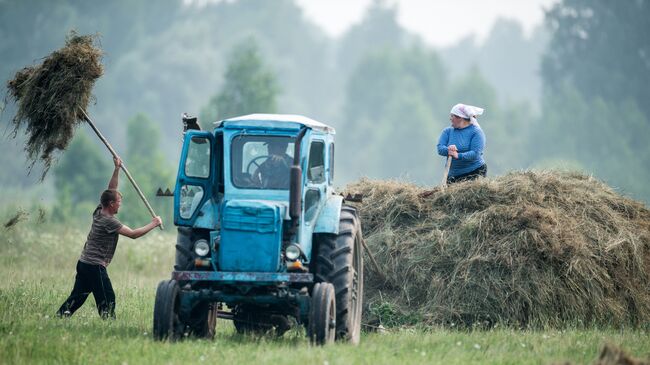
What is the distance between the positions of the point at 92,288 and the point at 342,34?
143 metres

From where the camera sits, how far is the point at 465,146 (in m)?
15.5

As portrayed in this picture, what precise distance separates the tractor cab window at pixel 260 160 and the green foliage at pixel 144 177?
94.7ft

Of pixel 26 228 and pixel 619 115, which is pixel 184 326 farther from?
pixel 619 115

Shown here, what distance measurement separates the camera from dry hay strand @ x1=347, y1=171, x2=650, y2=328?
13.5 metres

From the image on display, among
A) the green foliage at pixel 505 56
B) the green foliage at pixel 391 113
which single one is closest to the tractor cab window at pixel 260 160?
the green foliage at pixel 391 113

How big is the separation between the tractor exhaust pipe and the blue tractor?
1 cm

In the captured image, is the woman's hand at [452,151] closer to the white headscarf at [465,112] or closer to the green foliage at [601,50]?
the white headscarf at [465,112]

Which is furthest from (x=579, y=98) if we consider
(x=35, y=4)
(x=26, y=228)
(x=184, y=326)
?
(x=184, y=326)

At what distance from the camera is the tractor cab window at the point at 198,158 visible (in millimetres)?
12289

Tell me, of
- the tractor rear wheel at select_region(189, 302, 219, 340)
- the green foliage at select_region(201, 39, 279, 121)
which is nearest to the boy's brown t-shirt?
the tractor rear wheel at select_region(189, 302, 219, 340)

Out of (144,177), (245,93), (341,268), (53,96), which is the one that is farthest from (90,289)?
(245,93)

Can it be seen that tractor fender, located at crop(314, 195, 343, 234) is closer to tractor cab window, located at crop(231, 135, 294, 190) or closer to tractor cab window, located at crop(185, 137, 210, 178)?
tractor cab window, located at crop(231, 135, 294, 190)

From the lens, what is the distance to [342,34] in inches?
6093

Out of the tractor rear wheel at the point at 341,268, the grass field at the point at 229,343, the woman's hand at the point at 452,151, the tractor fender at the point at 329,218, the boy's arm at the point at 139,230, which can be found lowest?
the grass field at the point at 229,343
